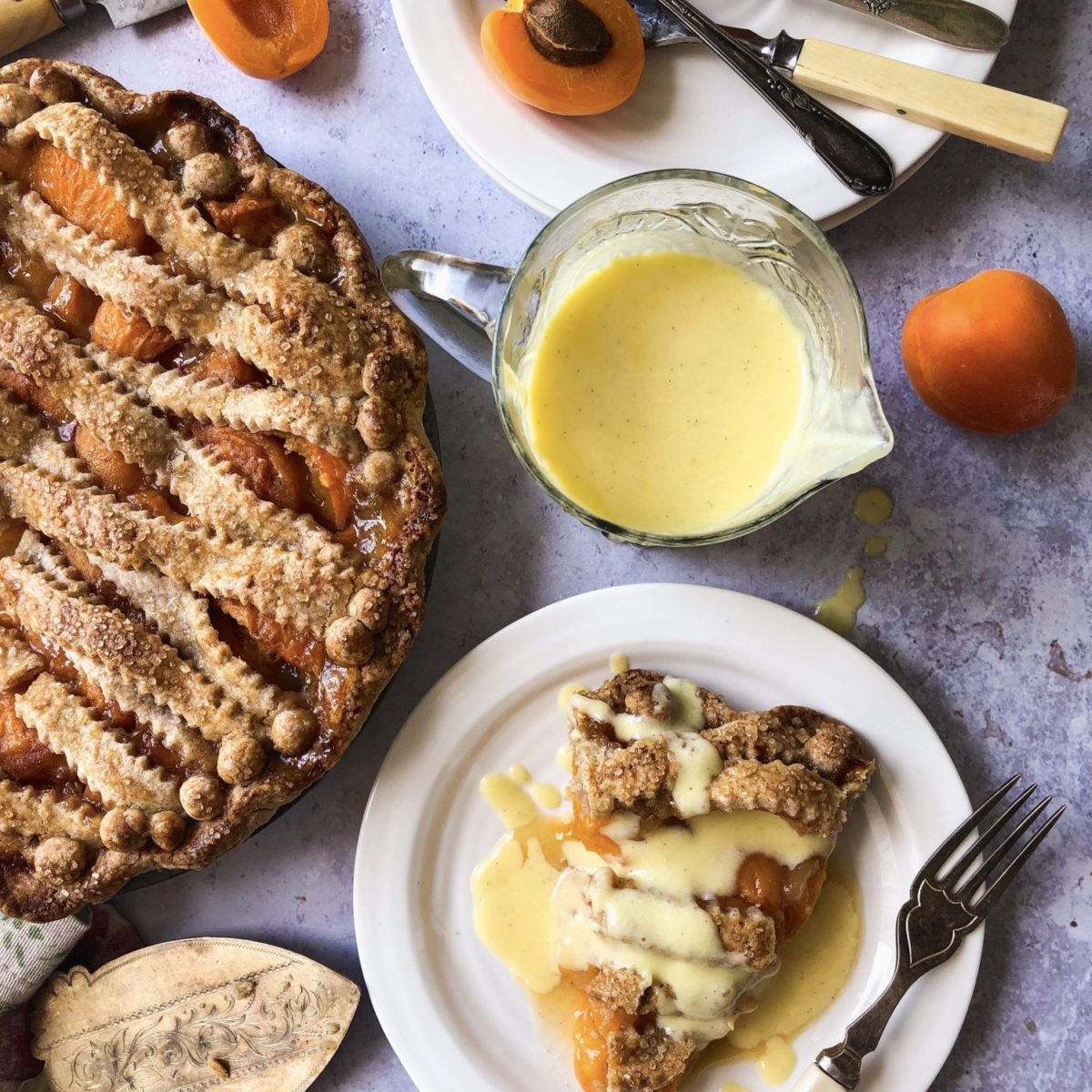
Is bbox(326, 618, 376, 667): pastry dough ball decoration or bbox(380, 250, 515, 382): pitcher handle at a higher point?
bbox(380, 250, 515, 382): pitcher handle

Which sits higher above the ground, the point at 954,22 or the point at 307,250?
the point at 307,250

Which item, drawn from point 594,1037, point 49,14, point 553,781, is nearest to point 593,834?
point 553,781

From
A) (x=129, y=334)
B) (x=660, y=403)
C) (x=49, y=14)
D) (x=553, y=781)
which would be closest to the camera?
(x=660, y=403)

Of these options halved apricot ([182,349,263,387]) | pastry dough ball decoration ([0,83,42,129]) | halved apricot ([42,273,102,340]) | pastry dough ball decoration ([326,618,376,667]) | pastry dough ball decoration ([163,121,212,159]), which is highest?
pastry dough ball decoration ([0,83,42,129])

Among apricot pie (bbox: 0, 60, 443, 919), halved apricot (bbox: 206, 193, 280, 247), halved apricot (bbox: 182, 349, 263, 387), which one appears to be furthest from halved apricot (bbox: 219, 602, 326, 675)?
halved apricot (bbox: 206, 193, 280, 247)

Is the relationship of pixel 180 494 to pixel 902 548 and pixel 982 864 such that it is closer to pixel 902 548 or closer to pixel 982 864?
pixel 902 548

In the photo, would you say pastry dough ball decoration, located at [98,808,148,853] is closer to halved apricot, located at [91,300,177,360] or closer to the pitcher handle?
halved apricot, located at [91,300,177,360]
